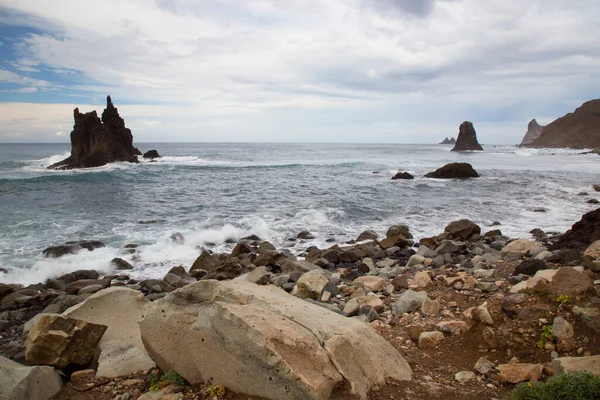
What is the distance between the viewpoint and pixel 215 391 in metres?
4.21

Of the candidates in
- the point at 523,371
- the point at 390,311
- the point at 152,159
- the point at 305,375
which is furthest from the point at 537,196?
the point at 152,159

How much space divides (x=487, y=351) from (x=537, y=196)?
953 inches

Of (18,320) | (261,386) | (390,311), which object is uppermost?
(261,386)

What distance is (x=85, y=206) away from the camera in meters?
24.0

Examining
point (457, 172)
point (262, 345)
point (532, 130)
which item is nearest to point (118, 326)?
point (262, 345)

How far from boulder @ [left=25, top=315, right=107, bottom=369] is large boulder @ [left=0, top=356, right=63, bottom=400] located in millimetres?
388

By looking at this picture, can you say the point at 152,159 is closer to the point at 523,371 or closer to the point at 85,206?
the point at 85,206

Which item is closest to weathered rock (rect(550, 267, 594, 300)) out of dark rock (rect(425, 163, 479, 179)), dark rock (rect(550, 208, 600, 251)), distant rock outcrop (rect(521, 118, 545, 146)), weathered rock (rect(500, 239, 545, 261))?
weathered rock (rect(500, 239, 545, 261))

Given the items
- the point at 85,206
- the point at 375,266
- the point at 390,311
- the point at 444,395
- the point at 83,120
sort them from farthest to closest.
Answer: the point at 83,120 → the point at 85,206 → the point at 375,266 → the point at 390,311 → the point at 444,395

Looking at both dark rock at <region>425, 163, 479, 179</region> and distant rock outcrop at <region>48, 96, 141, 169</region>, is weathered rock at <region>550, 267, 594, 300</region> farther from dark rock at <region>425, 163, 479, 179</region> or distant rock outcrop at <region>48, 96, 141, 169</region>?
distant rock outcrop at <region>48, 96, 141, 169</region>

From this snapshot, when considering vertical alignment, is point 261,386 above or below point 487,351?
above

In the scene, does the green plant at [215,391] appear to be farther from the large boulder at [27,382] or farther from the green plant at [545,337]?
the green plant at [545,337]

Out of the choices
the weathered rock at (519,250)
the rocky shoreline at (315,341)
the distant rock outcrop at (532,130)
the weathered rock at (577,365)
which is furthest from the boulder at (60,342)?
the distant rock outcrop at (532,130)

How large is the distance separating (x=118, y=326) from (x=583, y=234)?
12.1 metres
